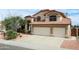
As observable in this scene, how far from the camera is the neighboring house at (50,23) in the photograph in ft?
13.1

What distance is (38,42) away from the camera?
399 cm

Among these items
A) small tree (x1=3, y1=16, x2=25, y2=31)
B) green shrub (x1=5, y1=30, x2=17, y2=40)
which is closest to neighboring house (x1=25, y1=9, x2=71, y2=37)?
small tree (x1=3, y1=16, x2=25, y2=31)

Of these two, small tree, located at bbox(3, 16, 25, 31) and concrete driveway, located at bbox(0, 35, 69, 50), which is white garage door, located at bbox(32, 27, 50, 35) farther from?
small tree, located at bbox(3, 16, 25, 31)

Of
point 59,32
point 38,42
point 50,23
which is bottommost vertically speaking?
point 38,42

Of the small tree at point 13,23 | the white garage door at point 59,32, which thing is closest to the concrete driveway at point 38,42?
the white garage door at point 59,32

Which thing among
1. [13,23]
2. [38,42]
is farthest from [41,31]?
[13,23]

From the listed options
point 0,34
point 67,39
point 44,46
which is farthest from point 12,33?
point 67,39

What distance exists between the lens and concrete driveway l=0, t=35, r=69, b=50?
13.1ft

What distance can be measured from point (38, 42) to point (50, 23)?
27cm

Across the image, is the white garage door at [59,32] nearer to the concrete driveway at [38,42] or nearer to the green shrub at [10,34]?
the concrete driveway at [38,42]

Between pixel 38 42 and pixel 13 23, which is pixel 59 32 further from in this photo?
pixel 13 23

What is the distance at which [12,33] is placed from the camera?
4.02 metres
